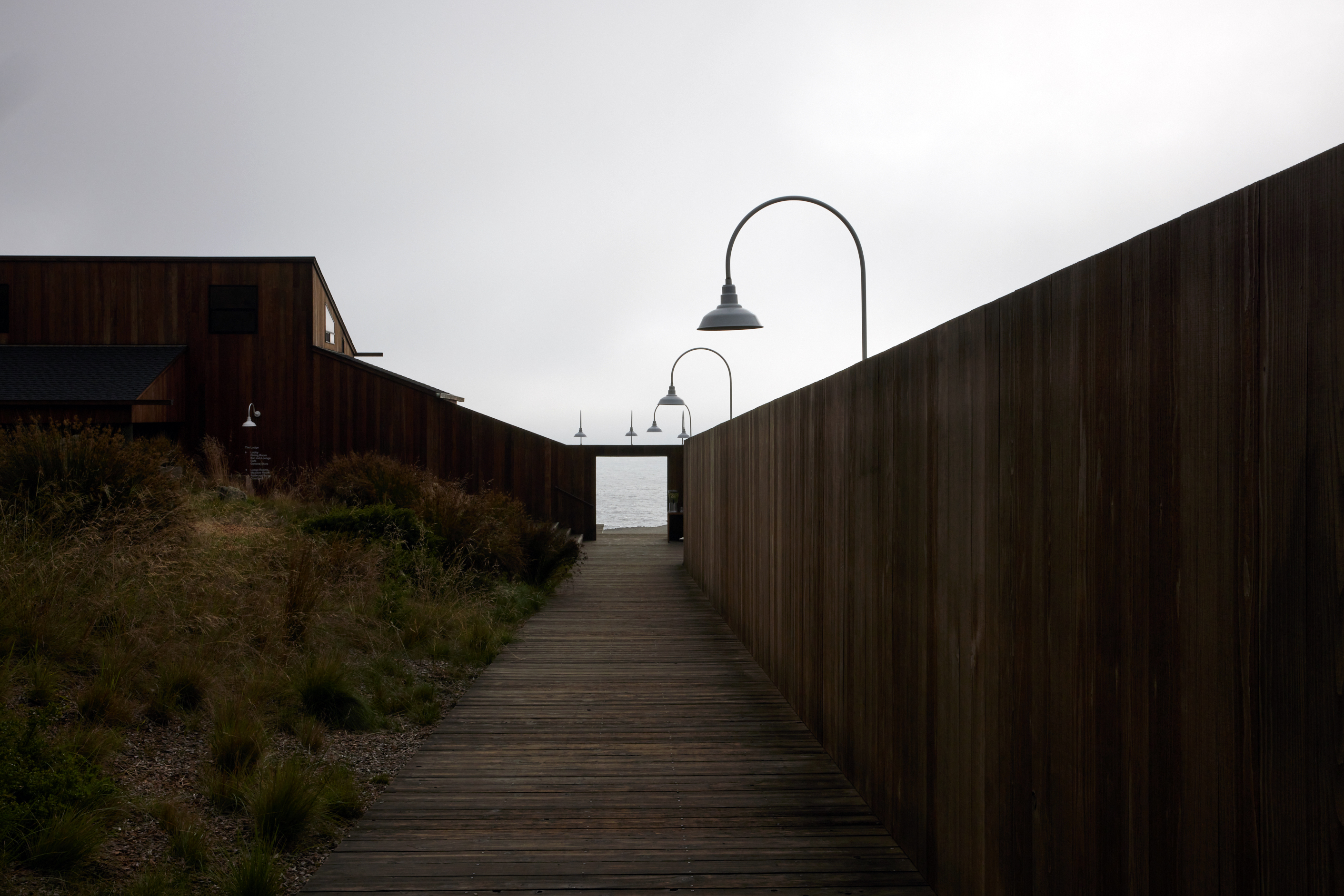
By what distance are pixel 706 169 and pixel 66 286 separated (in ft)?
54.3

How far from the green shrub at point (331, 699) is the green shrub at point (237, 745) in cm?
69

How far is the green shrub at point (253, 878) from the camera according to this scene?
298cm

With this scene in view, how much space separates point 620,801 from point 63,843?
2.14m

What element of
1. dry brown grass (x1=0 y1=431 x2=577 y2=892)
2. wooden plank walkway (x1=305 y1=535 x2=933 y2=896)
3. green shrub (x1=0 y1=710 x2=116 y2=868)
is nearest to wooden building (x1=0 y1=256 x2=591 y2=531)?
dry brown grass (x1=0 y1=431 x2=577 y2=892)

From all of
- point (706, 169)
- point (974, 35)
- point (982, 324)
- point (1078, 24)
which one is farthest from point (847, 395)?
point (706, 169)

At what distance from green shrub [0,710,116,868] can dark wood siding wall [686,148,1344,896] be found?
308cm

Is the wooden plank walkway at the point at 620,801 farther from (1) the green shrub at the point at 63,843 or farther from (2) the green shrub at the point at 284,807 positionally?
(1) the green shrub at the point at 63,843

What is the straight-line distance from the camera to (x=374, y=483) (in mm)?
12336

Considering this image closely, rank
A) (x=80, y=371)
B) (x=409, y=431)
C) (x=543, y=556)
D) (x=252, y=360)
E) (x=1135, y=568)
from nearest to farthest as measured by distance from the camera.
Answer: (x=1135, y=568)
(x=543, y=556)
(x=80, y=371)
(x=409, y=431)
(x=252, y=360)

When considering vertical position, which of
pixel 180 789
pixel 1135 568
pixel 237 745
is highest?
pixel 1135 568

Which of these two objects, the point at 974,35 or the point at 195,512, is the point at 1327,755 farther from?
the point at 195,512

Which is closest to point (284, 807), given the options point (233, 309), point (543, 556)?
point (543, 556)

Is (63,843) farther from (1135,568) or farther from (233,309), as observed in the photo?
(233,309)

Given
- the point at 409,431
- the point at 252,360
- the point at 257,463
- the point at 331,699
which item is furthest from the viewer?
the point at 252,360
